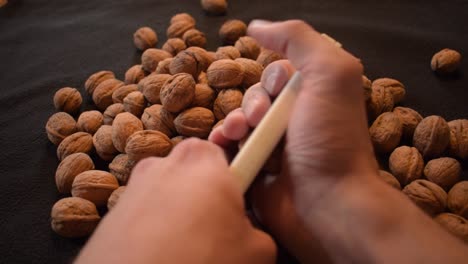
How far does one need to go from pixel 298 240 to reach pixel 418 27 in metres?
1.15

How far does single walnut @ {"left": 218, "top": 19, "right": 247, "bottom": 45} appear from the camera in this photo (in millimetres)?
1354

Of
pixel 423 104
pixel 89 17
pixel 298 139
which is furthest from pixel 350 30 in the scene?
pixel 89 17

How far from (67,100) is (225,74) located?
51cm

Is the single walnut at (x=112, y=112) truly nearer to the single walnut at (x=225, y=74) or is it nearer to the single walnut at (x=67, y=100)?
the single walnut at (x=67, y=100)

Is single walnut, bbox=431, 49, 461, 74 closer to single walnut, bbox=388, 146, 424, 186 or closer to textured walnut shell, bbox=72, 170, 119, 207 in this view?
single walnut, bbox=388, 146, 424, 186

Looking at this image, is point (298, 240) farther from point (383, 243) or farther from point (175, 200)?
point (175, 200)

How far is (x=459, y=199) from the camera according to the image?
2.84 feet

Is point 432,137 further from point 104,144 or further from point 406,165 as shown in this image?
point 104,144

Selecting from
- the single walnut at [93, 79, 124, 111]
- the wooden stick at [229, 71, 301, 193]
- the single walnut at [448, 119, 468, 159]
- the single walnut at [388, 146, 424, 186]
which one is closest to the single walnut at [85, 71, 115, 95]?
the single walnut at [93, 79, 124, 111]

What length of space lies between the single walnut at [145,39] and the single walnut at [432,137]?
0.95 meters

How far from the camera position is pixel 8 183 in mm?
999

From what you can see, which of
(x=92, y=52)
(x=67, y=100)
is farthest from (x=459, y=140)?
(x=92, y=52)

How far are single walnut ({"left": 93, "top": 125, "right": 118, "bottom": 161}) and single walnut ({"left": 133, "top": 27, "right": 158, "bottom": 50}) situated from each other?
1.50 ft

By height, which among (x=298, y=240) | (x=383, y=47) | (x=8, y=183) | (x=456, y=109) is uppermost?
(x=383, y=47)
